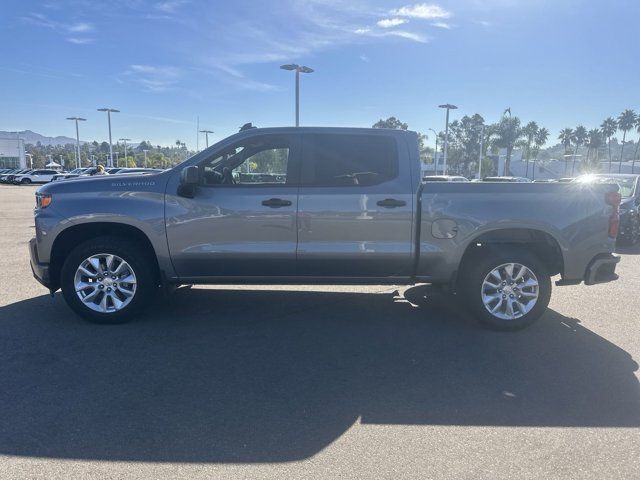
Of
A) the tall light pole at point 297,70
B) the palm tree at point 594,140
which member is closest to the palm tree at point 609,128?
the palm tree at point 594,140

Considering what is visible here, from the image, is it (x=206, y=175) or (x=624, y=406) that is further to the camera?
(x=206, y=175)

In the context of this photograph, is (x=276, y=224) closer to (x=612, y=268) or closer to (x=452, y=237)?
(x=452, y=237)

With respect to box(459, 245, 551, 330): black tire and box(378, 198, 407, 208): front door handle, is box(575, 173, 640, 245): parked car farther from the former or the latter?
box(378, 198, 407, 208): front door handle

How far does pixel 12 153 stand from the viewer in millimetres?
82562

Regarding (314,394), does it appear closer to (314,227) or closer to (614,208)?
(314,227)

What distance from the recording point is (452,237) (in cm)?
507

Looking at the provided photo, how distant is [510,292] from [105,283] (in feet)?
13.8

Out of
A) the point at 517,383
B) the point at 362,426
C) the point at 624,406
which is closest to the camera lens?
the point at 362,426

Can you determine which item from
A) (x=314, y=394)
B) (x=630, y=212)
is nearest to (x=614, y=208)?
(x=314, y=394)

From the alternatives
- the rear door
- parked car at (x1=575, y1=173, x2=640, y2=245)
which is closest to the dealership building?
parked car at (x1=575, y1=173, x2=640, y2=245)

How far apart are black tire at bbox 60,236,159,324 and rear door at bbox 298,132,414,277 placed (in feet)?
5.28

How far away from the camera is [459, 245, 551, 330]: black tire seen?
5.12 metres

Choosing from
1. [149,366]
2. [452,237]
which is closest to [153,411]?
[149,366]

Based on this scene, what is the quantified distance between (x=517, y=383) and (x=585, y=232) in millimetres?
2014
